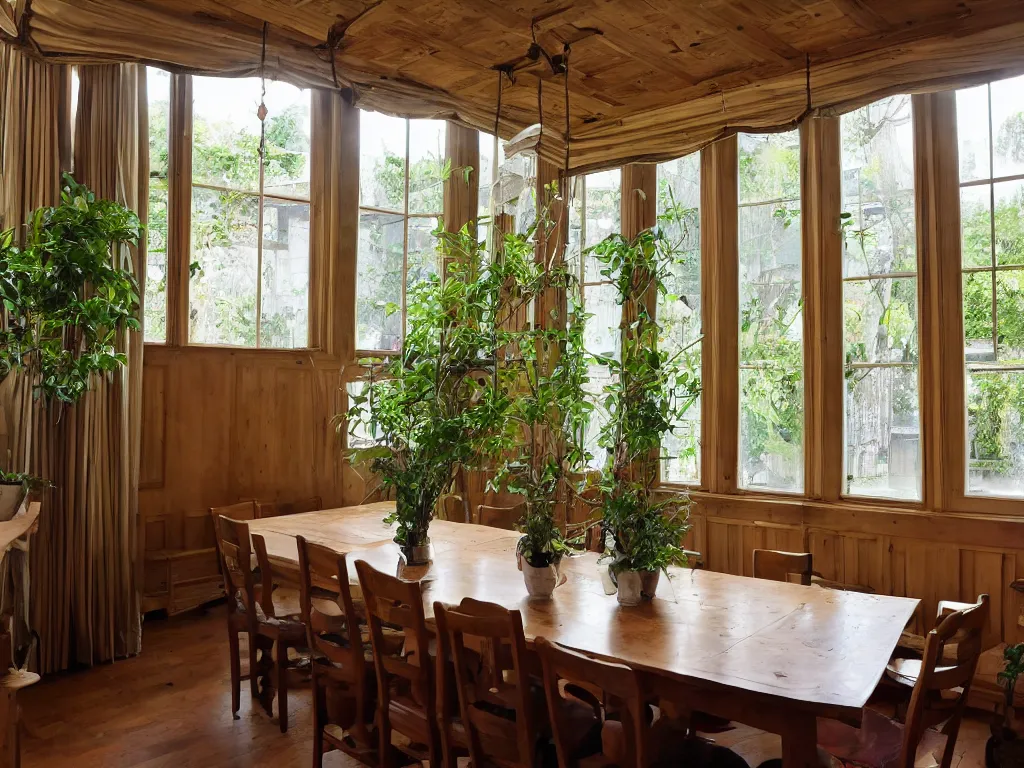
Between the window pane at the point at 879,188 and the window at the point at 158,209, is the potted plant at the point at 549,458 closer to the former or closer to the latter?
the window pane at the point at 879,188

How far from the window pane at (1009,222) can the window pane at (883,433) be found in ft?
2.57

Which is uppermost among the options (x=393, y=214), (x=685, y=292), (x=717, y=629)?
(x=393, y=214)

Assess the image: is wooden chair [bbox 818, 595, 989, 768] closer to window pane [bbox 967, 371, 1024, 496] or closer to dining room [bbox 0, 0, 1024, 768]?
dining room [bbox 0, 0, 1024, 768]

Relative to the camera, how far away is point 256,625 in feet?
12.0

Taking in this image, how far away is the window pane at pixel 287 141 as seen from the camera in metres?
5.55

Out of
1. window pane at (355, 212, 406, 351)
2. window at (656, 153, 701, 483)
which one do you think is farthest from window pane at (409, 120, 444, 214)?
window at (656, 153, 701, 483)

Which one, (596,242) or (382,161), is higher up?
(382,161)

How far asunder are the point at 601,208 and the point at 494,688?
432 cm

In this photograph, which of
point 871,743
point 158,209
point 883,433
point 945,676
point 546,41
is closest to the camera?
point 945,676

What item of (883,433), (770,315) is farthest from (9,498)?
(883,433)

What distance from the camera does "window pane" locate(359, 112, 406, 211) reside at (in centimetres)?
588

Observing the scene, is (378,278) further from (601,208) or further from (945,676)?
(945,676)

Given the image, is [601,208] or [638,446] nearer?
[638,446]

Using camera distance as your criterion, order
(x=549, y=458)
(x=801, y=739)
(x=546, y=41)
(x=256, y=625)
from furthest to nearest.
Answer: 1. (x=546, y=41)
2. (x=256, y=625)
3. (x=549, y=458)
4. (x=801, y=739)
